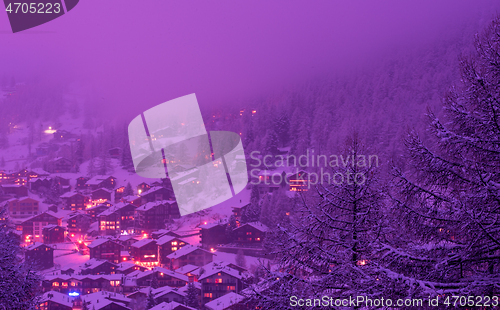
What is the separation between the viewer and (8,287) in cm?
553

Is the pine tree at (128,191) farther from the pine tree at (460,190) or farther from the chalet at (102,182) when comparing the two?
the pine tree at (460,190)

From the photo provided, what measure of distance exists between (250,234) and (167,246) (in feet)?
27.9

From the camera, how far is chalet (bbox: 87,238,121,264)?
34.6 metres

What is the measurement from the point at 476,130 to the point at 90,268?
34.6 meters

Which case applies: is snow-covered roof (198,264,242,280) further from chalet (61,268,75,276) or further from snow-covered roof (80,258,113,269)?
chalet (61,268,75,276)

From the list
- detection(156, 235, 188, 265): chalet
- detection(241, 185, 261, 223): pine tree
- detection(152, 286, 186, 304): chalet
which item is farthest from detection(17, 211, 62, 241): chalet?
detection(152, 286, 186, 304): chalet

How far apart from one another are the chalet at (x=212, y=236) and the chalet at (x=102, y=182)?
28875 mm

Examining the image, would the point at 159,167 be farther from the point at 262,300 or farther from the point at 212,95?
the point at 262,300

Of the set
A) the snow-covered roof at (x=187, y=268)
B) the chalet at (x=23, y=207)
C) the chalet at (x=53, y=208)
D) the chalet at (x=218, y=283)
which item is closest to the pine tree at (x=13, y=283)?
the chalet at (x=218, y=283)

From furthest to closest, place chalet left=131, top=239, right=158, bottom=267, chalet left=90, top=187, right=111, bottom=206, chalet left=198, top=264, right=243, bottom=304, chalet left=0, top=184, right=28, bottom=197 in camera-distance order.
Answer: chalet left=0, top=184, right=28, bottom=197 < chalet left=90, top=187, right=111, bottom=206 < chalet left=131, top=239, right=158, bottom=267 < chalet left=198, top=264, right=243, bottom=304

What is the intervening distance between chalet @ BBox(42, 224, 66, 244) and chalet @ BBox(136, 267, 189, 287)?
1796 centimetres

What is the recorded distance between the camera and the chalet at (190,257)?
104 ft

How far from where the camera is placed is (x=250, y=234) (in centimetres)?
3462

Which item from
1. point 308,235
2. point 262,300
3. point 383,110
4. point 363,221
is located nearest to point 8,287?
point 262,300
